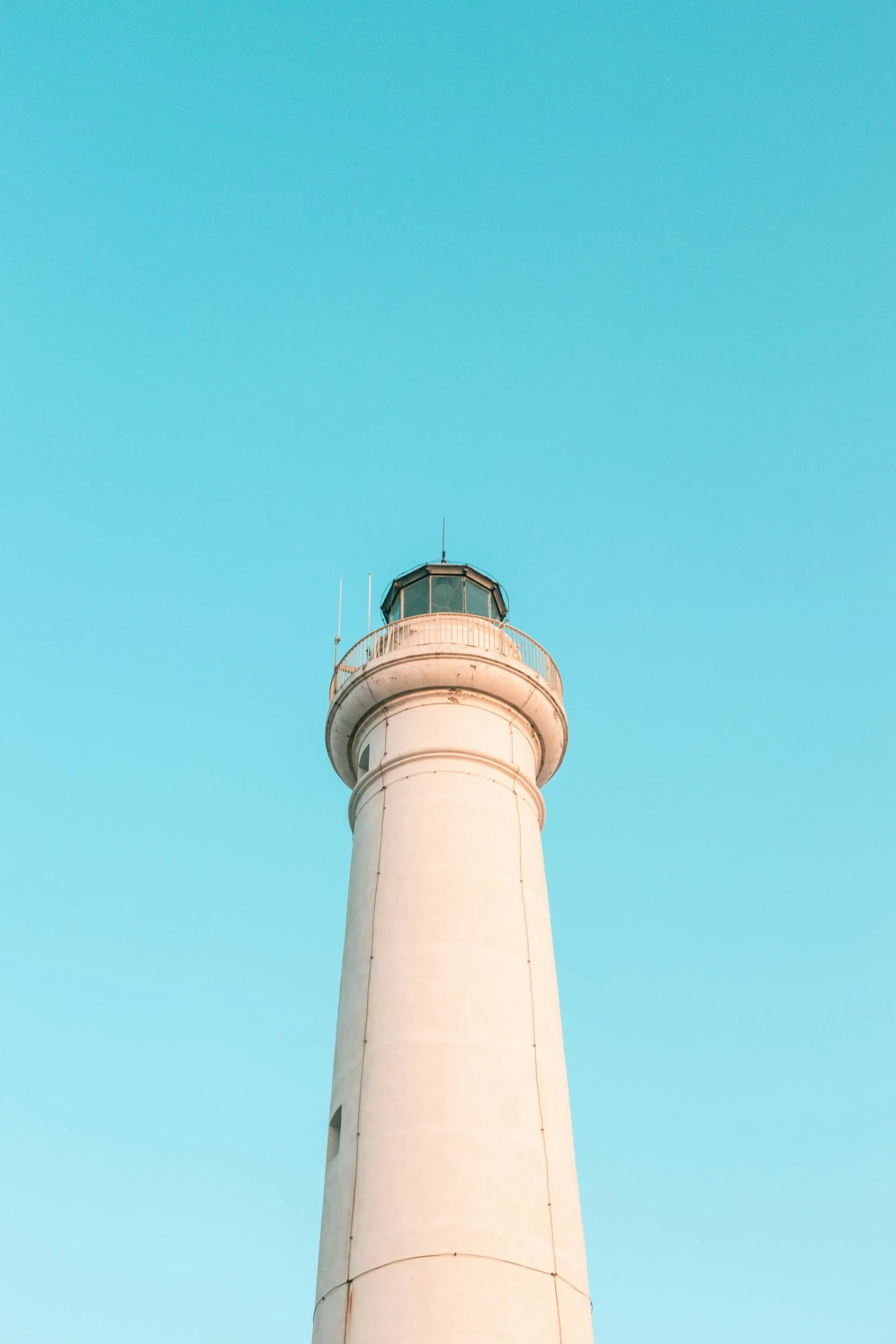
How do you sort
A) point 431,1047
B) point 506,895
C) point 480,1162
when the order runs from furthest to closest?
point 506,895, point 431,1047, point 480,1162

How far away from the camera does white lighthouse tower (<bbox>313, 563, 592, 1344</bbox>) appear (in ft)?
47.5

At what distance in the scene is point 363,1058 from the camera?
16688mm

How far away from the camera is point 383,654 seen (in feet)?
69.4

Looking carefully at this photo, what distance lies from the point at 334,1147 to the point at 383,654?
8.32m

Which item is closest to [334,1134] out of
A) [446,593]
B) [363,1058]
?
[363,1058]

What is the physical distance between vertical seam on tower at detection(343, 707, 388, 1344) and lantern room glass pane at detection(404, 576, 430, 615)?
11.1ft

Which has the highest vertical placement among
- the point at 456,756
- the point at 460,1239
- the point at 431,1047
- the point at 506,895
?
the point at 456,756

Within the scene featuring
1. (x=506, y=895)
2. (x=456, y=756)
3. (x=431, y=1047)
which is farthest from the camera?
(x=456, y=756)

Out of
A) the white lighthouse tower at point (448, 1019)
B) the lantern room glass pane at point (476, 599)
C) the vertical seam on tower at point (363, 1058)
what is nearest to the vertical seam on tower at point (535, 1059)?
the white lighthouse tower at point (448, 1019)

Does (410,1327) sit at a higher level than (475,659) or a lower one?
lower

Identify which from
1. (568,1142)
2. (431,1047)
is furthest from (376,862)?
(568,1142)

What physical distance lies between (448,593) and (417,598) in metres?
0.66

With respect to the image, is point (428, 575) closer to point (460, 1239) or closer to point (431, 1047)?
point (431, 1047)

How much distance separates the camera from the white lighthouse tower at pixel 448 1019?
47.5 ft
